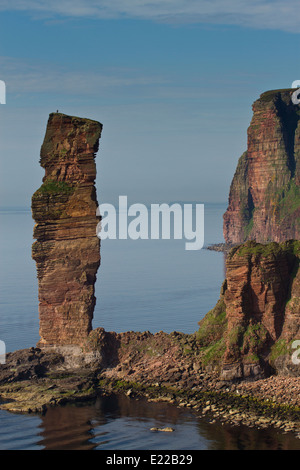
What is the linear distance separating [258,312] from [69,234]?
62.7ft

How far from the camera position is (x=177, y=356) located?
Result: 7306 centimetres

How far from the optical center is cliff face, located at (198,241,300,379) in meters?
69.2

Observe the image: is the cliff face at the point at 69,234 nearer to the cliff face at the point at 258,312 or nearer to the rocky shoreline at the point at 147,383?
the rocky shoreline at the point at 147,383

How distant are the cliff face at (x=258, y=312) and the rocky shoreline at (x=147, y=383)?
162 centimetres

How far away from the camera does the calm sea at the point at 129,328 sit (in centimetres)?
5959

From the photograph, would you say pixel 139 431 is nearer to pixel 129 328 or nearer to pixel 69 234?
pixel 69 234

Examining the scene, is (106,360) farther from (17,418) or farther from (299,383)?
(299,383)

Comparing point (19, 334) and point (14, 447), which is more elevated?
point (19, 334)

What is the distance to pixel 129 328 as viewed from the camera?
103500 mm

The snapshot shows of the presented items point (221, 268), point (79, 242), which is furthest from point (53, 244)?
point (221, 268)

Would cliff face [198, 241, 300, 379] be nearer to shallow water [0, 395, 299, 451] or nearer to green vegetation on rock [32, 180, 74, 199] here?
shallow water [0, 395, 299, 451]

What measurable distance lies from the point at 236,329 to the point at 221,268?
109992mm

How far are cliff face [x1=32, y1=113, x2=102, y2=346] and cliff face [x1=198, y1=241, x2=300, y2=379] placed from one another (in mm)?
13386

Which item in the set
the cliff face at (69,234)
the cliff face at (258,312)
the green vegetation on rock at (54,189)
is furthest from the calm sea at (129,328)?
the green vegetation on rock at (54,189)
